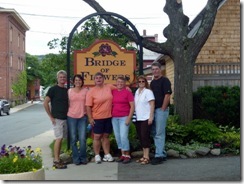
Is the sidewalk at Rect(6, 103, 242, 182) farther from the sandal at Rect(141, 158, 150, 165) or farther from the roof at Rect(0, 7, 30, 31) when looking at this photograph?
the roof at Rect(0, 7, 30, 31)

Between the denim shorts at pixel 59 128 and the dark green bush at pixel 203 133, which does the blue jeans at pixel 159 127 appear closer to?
the dark green bush at pixel 203 133

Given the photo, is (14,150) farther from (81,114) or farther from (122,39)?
(122,39)

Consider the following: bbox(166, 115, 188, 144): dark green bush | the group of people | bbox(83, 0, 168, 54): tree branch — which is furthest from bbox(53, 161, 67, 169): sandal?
bbox(83, 0, 168, 54): tree branch

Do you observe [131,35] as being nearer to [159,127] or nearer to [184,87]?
[184,87]

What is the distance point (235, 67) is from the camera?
12719 millimetres

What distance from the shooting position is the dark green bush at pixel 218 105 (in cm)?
1085

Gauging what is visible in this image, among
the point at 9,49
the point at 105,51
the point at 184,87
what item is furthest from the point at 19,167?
the point at 9,49

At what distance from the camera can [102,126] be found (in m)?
7.79

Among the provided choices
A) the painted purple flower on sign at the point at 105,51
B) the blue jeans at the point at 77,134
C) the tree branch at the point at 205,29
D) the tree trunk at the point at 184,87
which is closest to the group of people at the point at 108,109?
the blue jeans at the point at 77,134

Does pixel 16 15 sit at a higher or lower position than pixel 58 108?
higher

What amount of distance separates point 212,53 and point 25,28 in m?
40.1

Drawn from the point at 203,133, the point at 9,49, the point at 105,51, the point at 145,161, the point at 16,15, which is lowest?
the point at 145,161

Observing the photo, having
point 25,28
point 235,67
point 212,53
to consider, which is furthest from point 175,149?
point 25,28

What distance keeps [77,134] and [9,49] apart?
A: 122ft
